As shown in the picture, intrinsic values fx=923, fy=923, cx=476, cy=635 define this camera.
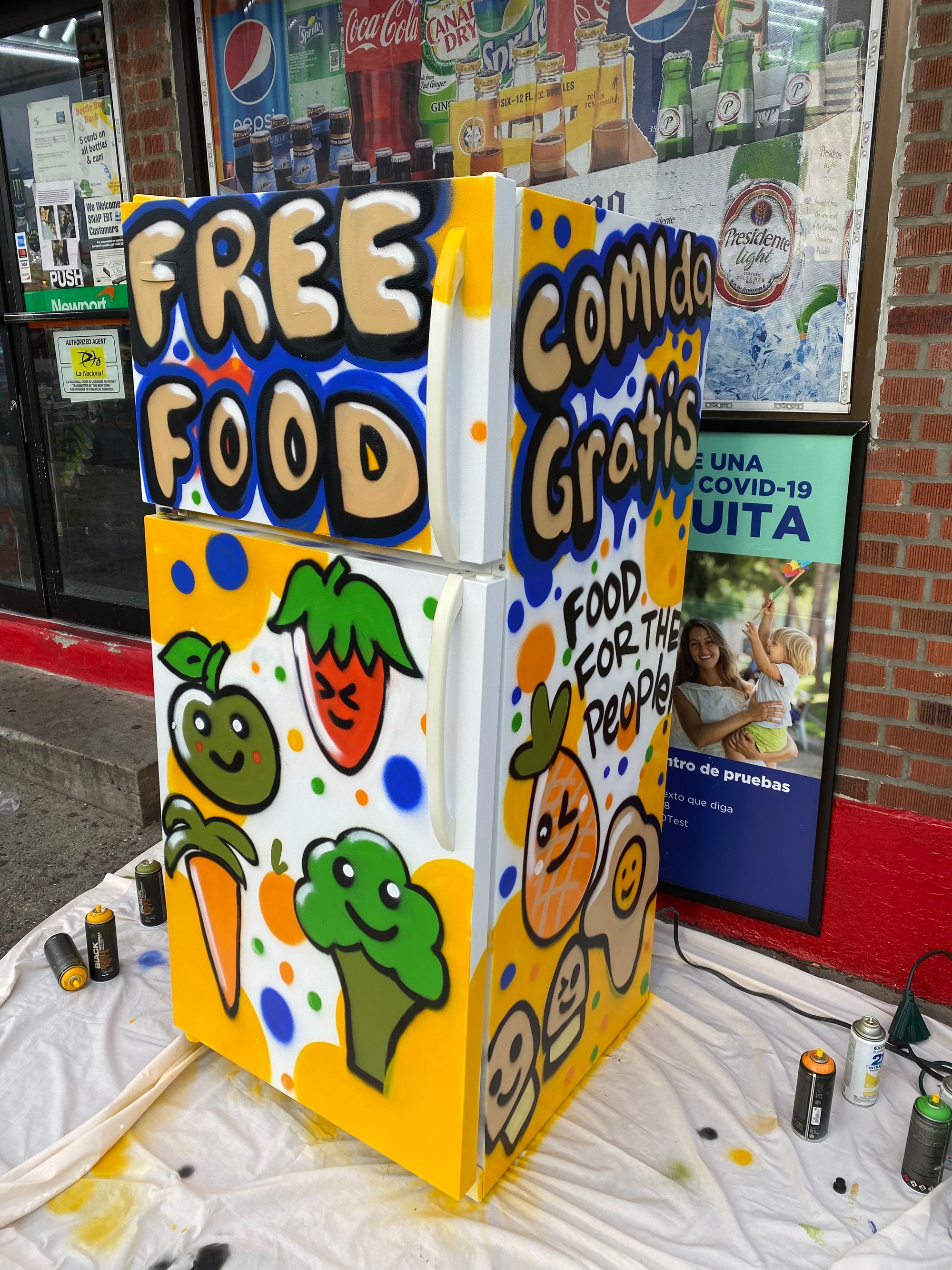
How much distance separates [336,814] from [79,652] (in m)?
2.90

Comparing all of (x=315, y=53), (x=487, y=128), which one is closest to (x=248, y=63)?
(x=315, y=53)

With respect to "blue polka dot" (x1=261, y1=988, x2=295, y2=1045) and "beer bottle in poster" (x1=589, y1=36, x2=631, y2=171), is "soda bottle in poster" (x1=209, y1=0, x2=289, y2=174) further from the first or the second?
"blue polka dot" (x1=261, y1=988, x2=295, y2=1045)

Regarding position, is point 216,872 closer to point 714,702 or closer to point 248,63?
point 714,702

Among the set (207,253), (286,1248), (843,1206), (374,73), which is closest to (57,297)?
(374,73)

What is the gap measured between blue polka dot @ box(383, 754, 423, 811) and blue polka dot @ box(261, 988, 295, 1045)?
67 centimetres

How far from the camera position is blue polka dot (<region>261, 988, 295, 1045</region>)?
207cm

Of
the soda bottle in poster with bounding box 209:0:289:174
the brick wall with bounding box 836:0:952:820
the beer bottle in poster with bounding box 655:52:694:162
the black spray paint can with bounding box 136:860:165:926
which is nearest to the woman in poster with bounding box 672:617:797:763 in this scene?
the brick wall with bounding box 836:0:952:820

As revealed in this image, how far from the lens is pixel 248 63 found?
312cm

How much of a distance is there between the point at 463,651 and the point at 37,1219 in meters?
1.54

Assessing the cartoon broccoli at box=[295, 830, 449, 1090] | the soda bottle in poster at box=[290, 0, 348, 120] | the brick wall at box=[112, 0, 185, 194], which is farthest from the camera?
the brick wall at box=[112, 0, 185, 194]

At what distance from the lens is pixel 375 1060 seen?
6.27ft

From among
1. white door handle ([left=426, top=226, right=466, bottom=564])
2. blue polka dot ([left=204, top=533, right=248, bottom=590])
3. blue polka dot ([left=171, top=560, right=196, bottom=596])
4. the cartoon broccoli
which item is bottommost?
the cartoon broccoli

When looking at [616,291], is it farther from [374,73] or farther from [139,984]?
[139,984]

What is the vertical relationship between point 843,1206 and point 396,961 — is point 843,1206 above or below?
below
